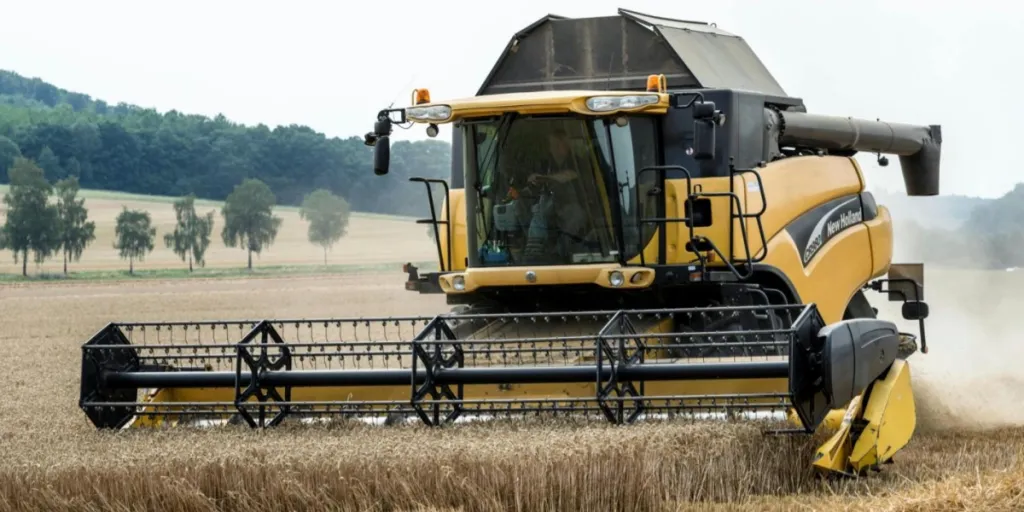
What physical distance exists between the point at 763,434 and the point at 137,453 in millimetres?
2658

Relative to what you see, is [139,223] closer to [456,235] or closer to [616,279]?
[456,235]

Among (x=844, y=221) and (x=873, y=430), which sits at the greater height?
(x=844, y=221)

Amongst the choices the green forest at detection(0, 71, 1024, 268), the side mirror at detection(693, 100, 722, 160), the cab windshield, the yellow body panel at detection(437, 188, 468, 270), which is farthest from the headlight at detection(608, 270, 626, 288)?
the green forest at detection(0, 71, 1024, 268)

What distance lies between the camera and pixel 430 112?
810 centimetres

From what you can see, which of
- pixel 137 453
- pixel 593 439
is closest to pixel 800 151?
pixel 593 439

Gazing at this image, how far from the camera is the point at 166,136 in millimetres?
71000

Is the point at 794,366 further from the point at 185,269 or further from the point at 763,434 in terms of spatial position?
the point at 185,269

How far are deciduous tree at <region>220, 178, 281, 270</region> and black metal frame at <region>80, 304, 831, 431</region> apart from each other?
Answer: 5234 centimetres

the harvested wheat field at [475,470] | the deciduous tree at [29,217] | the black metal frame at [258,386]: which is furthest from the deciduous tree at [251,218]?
the harvested wheat field at [475,470]

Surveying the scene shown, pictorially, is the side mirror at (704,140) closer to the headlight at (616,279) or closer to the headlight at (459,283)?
the headlight at (616,279)

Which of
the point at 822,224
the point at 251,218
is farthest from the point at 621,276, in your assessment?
the point at 251,218

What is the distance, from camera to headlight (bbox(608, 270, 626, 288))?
7.95 m

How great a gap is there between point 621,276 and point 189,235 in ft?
170

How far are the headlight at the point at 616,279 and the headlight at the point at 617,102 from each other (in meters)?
0.86
